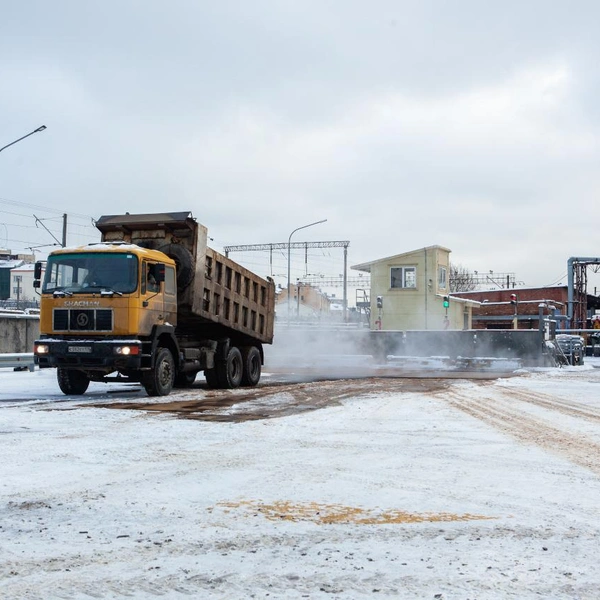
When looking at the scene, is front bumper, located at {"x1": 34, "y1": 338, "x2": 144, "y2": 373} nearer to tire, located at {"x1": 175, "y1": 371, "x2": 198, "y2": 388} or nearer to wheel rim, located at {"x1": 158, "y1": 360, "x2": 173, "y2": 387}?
wheel rim, located at {"x1": 158, "y1": 360, "x2": 173, "y2": 387}

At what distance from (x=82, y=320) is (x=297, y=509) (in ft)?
30.8

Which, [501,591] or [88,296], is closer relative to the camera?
[501,591]

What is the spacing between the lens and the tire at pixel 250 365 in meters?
18.5

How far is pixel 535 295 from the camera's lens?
210 ft

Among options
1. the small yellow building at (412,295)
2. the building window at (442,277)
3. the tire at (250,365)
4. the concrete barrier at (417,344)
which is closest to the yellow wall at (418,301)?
the small yellow building at (412,295)

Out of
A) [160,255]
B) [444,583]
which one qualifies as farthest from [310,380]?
[444,583]

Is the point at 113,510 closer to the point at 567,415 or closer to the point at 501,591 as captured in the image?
the point at 501,591

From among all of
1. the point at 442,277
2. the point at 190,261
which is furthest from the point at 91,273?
the point at 442,277

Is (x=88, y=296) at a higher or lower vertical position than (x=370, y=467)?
higher

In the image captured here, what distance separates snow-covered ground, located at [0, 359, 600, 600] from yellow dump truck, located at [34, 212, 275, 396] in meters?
3.37

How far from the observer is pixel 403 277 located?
4666 cm

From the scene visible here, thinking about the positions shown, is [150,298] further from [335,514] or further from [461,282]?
[461,282]

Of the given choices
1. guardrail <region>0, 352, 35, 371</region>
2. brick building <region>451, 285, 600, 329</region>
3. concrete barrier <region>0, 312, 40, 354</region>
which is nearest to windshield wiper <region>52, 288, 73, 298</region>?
guardrail <region>0, 352, 35, 371</region>

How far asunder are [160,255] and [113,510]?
9.82 m
